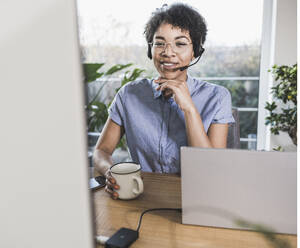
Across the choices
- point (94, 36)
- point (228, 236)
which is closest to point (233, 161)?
point (228, 236)

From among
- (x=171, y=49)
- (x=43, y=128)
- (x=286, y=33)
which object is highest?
(x=286, y=33)

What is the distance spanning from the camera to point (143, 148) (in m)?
1.36

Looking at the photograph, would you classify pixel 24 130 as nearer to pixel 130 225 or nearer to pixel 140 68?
pixel 130 225

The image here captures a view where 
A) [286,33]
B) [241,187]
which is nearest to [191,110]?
[241,187]

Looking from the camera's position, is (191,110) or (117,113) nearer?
(191,110)

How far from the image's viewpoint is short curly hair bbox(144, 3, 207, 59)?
1.34m

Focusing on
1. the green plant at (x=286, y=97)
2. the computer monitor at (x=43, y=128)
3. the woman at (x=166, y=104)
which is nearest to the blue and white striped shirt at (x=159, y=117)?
the woman at (x=166, y=104)

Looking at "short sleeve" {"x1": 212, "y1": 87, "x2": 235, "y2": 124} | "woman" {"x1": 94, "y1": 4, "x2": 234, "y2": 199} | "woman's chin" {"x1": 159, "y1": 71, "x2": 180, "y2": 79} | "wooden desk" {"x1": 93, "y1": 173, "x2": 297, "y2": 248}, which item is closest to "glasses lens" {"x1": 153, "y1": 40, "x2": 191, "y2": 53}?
"woman" {"x1": 94, "y1": 4, "x2": 234, "y2": 199}

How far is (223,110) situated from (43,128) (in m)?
1.17

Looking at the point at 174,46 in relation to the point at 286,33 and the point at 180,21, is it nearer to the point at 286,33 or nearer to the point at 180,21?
the point at 180,21

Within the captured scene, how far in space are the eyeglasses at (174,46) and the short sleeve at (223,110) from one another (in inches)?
10.4

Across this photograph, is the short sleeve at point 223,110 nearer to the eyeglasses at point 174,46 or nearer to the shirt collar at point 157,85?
the shirt collar at point 157,85

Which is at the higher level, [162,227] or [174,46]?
[174,46]

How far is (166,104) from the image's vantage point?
1352 millimetres
